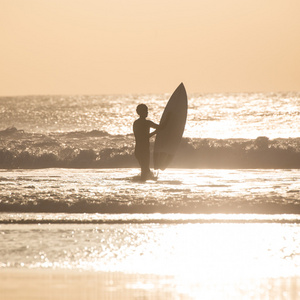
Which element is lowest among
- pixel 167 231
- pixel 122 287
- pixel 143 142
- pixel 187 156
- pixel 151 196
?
pixel 122 287

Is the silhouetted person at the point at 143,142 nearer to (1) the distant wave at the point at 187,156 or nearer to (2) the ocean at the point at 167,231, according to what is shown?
(2) the ocean at the point at 167,231

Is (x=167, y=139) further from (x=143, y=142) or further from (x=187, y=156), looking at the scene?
(x=187, y=156)

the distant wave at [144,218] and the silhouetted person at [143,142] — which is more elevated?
the silhouetted person at [143,142]

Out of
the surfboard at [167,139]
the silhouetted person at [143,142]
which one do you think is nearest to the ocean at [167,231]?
the silhouetted person at [143,142]

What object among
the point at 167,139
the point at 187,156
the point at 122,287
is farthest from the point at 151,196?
the point at 187,156

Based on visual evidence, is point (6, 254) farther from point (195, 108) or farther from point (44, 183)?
point (195, 108)

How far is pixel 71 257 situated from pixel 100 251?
0.56m

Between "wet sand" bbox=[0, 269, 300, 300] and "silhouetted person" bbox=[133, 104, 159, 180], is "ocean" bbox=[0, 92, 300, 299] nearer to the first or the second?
"wet sand" bbox=[0, 269, 300, 300]

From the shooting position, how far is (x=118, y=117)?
81.3 meters

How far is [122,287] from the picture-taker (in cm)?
800

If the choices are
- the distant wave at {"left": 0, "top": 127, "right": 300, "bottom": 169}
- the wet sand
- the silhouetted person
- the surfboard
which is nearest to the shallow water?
the silhouetted person

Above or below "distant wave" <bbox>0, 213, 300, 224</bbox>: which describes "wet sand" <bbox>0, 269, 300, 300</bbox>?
below

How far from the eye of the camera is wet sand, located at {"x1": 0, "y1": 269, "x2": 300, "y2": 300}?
7.60 meters

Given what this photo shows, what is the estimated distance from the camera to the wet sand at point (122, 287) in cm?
760
